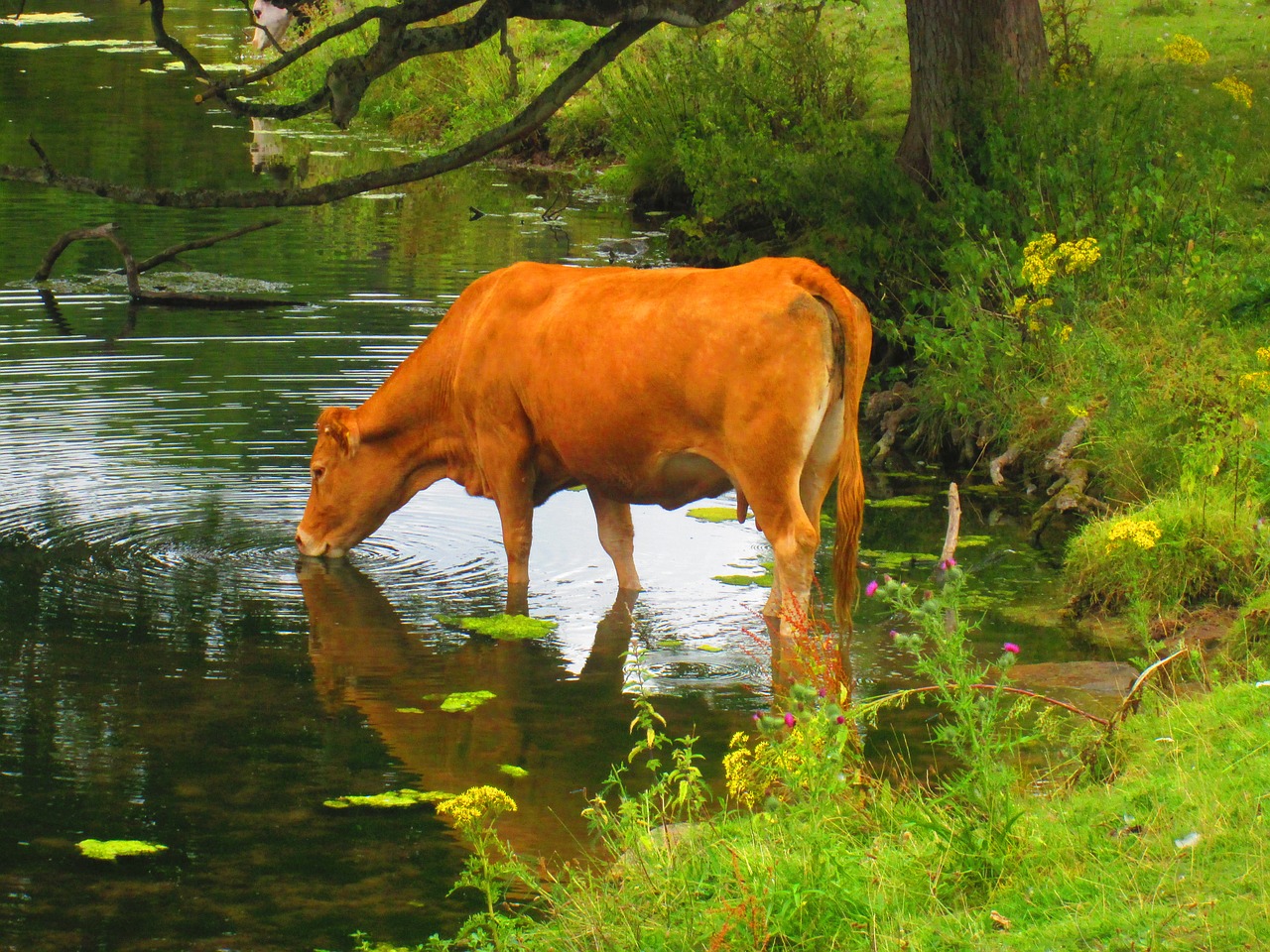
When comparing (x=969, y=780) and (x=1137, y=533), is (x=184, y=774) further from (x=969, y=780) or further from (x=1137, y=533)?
(x=1137, y=533)

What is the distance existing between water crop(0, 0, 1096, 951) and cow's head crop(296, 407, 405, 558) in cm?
15

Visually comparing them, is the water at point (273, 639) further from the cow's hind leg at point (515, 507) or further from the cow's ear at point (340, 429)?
the cow's ear at point (340, 429)

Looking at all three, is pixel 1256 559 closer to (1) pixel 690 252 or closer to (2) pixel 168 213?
(1) pixel 690 252

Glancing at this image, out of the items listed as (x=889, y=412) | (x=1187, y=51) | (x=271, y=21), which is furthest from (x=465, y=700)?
(x=271, y=21)

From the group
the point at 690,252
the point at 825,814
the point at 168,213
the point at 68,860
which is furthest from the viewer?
the point at 168,213

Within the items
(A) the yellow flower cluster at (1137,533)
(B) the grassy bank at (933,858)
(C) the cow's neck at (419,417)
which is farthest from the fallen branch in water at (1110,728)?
(C) the cow's neck at (419,417)

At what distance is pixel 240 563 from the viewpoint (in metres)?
8.57

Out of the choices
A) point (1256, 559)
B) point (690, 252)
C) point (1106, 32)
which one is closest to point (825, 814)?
point (1256, 559)

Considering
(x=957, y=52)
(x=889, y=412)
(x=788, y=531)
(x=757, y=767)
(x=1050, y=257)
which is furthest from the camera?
(x=957, y=52)

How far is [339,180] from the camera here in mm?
8594

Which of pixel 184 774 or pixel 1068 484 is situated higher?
pixel 1068 484

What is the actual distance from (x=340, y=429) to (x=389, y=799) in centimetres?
342

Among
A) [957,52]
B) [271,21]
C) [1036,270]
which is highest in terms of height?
[271,21]

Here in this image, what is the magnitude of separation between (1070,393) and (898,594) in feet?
18.8
